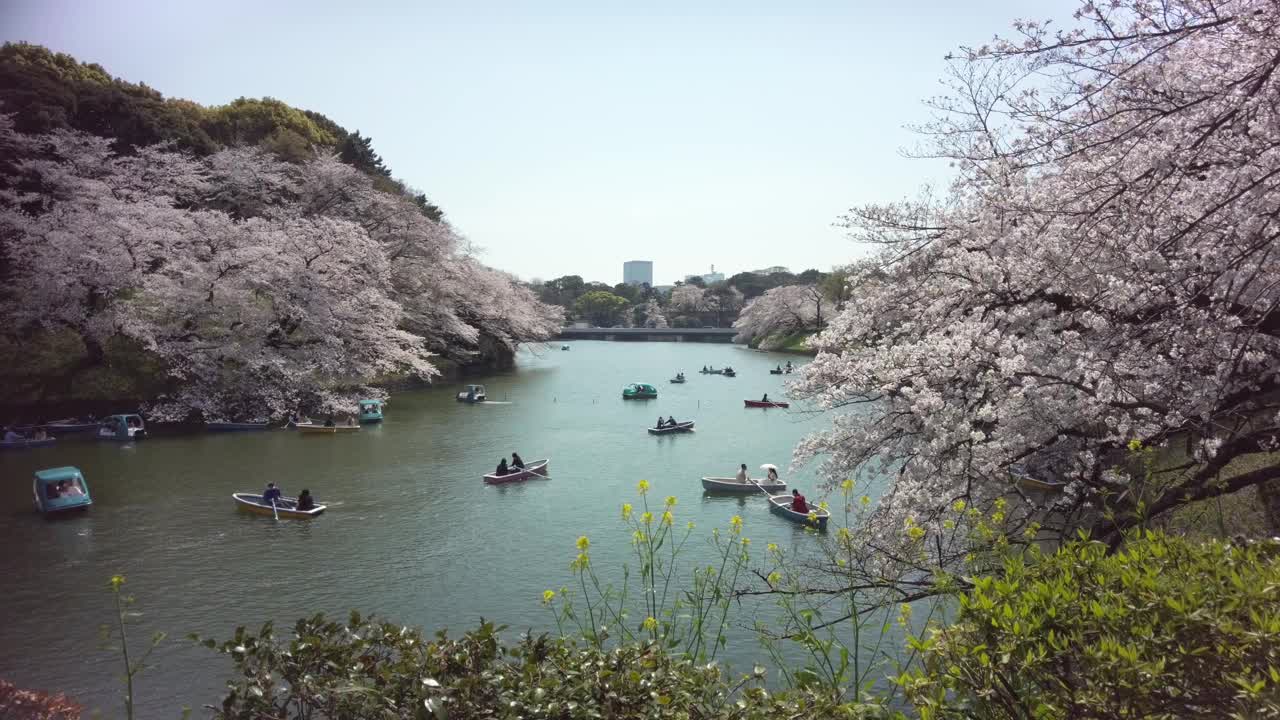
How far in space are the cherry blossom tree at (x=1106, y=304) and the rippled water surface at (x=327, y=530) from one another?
393cm

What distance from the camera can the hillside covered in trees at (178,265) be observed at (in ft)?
83.9

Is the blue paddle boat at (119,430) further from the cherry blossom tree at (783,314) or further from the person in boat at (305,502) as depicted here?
the cherry blossom tree at (783,314)

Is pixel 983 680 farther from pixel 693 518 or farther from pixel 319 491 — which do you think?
pixel 319 491

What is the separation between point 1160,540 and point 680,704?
2.05 meters

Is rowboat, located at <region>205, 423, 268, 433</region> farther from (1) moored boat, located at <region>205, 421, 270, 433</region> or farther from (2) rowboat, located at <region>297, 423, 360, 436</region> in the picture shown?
(2) rowboat, located at <region>297, 423, 360, 436</region>

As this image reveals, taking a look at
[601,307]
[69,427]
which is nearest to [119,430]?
[69,427]

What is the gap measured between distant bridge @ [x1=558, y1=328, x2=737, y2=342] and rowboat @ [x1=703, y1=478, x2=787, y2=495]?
7258cm

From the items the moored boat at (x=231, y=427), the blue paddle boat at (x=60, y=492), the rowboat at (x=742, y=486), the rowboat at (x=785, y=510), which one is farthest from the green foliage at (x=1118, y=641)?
the moored boat at (x=231, y=427)

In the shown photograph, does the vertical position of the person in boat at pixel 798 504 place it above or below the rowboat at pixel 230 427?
below

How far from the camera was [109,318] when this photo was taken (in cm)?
2528

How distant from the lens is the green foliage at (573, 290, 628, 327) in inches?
4486

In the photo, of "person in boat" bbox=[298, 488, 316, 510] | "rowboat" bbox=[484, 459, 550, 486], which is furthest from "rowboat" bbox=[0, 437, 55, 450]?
"rowboat" bbox=[484, 459, 550, 486]

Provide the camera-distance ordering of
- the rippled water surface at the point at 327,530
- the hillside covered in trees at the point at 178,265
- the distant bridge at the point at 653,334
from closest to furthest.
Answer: the rippled water surface at the point at 327,530
the hillside covered in trees at the point at 178,265
the distant bridge at the point at 653,334

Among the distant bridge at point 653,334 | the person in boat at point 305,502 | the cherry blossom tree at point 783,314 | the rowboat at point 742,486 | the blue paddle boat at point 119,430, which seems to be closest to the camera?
the person in boat at point 305,502
